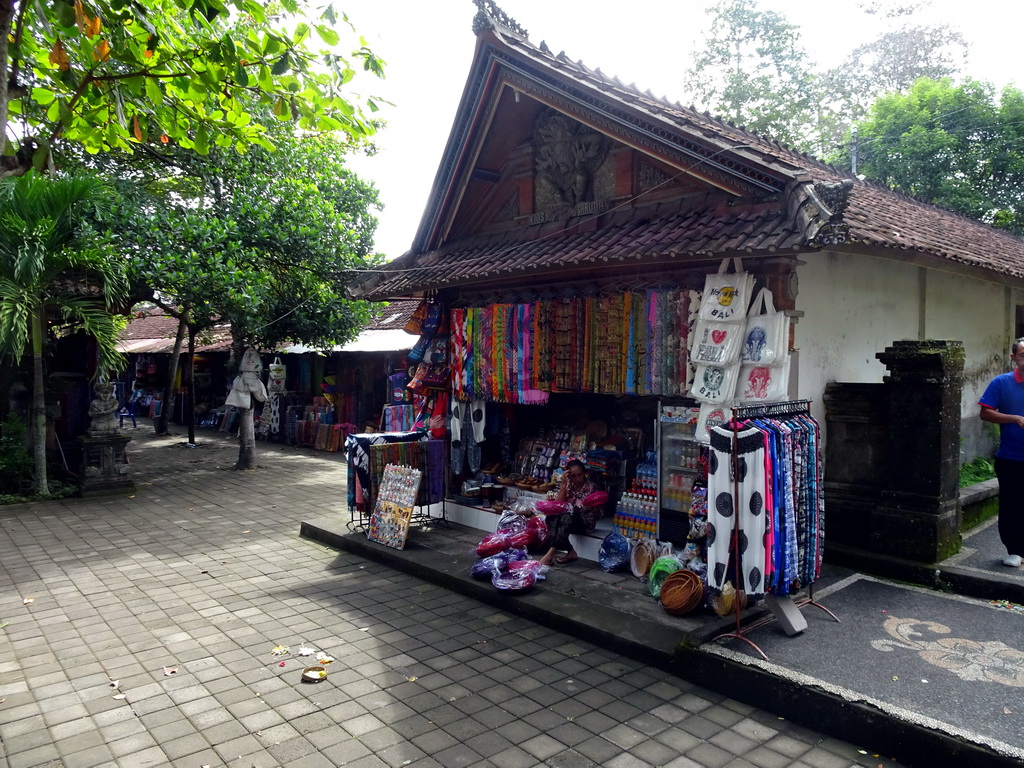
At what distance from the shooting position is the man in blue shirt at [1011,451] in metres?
6.52

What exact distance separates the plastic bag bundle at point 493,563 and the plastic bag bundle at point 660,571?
4.74ft

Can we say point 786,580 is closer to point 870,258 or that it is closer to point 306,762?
point 306,762

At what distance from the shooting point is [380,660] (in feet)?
18.4

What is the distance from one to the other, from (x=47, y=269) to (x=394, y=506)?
7.27 meters

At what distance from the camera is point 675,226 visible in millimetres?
6730

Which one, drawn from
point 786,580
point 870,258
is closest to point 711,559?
point 786,580

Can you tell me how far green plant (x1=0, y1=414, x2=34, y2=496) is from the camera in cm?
1206

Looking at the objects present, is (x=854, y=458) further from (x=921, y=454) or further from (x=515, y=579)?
(x=515, y=579)

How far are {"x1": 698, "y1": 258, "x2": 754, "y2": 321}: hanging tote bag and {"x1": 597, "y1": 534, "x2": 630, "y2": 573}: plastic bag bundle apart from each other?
2.56 metres

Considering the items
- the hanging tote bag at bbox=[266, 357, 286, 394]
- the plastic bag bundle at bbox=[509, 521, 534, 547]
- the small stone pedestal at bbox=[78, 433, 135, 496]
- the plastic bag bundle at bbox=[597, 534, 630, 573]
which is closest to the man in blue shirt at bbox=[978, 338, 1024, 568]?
the plastic bag bundle at bbox=[597, 534, 630, 573]

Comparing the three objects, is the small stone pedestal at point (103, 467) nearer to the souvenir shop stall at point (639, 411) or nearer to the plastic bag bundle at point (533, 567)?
the souvenir shop stall at point (639, 411)

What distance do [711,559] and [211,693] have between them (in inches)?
154

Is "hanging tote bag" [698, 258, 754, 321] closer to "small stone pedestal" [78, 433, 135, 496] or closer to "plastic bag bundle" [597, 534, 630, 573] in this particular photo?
"plastic bag bundle" [597, 534, 630, 573]

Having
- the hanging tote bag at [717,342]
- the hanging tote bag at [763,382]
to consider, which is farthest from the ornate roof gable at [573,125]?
the hanging tote bag at [763,382]
